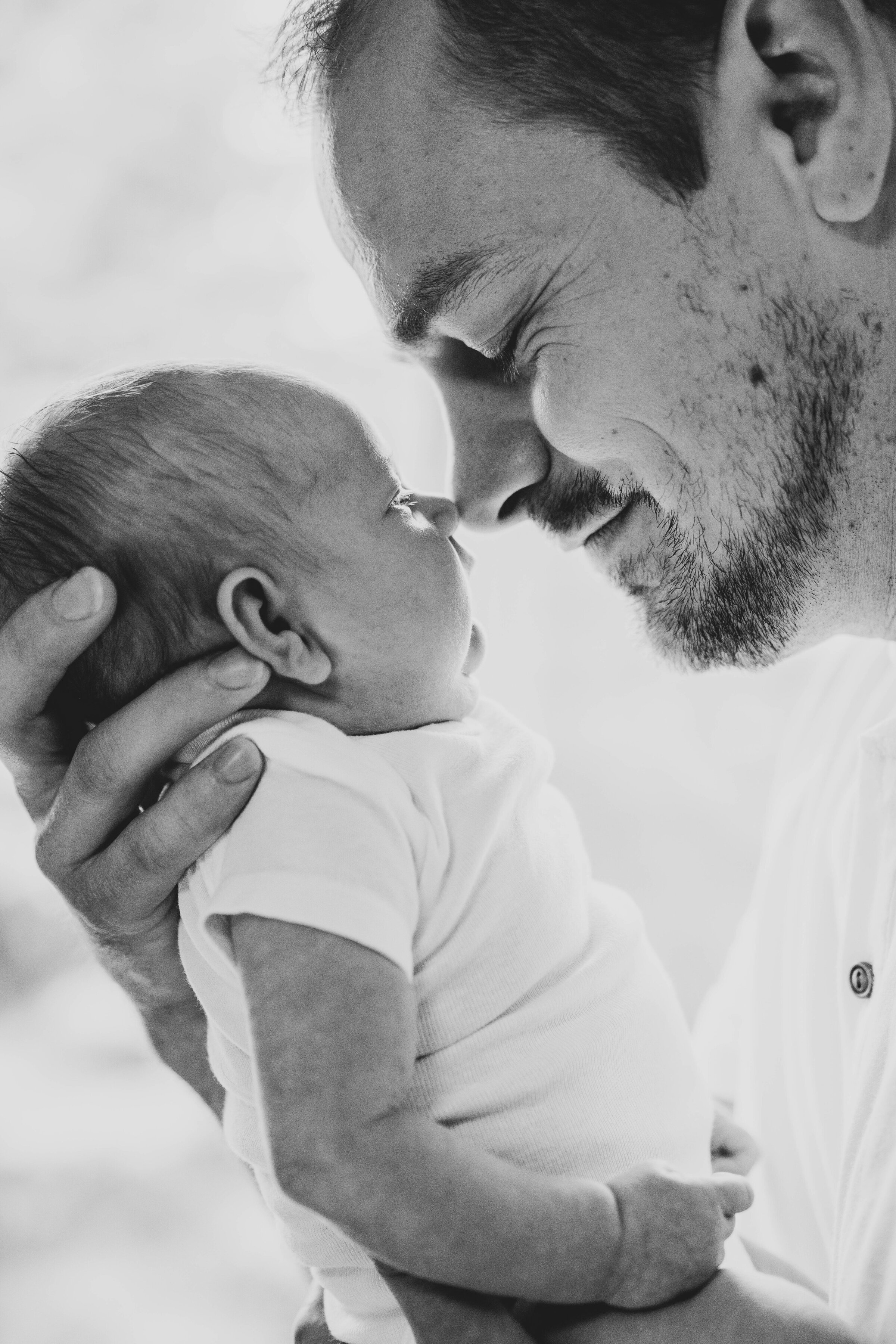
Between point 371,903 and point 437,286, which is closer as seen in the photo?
point 371,903

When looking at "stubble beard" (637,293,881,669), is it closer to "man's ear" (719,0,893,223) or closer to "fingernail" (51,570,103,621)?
"man's ear" (719,0,893,223)

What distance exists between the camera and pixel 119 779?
105cm

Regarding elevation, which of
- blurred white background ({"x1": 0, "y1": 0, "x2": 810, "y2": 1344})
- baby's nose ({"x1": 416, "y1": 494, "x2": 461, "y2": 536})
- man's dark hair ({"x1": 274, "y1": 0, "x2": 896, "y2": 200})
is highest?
man's dark hair ({"x1": 274, "y1": 0, "x2": 896, "y2": 200})

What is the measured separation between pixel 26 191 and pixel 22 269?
0.45 ft

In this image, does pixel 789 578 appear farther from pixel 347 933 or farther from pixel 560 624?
pixel 560 624

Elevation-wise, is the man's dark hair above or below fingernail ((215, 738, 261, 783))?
above

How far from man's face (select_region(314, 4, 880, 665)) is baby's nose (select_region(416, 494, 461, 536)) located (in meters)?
0.15

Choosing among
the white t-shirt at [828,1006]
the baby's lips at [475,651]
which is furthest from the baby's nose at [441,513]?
the white t-shirt at [828,1006]

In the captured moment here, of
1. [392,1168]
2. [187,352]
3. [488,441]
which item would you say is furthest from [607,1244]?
[187,352]

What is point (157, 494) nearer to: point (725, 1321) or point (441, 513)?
point (441, 513)

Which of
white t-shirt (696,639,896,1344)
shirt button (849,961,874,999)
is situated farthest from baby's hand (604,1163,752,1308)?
shirt button (849,961,874,999)

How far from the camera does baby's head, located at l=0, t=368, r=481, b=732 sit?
97 cm

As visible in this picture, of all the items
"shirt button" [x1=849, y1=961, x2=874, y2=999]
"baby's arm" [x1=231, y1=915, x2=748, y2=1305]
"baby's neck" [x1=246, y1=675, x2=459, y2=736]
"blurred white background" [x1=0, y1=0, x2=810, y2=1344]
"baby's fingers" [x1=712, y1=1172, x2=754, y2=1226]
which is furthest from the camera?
"blurred white background" [x1=0, y1=0, x2=810, y2=1344]

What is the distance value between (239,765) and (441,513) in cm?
32
